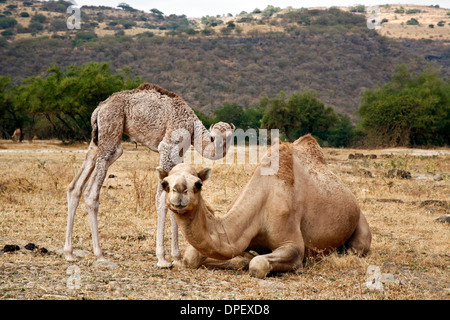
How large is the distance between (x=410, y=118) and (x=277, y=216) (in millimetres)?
32679

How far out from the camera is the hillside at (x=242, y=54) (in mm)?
61906

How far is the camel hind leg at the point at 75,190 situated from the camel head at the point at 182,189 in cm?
190

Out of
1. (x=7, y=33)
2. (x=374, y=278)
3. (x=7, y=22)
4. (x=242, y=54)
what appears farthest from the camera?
(x=7, y=22)

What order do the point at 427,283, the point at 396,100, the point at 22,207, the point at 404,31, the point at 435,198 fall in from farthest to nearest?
the point at 404,31, the point at 396,100, the point at 435,198, the point at 22,207, the point at 427,283

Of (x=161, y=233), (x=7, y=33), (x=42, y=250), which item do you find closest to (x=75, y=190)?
(x=42, y=250)

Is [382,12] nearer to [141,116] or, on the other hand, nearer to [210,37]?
[210,37]

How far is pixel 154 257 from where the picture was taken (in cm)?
666

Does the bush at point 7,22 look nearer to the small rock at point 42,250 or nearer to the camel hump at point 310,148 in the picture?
the small rock at point 42,250

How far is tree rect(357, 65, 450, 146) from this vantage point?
3575cm

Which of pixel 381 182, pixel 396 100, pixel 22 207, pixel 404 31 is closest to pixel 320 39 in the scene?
pixel 404 31

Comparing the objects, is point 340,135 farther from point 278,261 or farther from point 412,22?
point 412,22

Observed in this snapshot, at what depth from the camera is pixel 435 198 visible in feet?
40.4

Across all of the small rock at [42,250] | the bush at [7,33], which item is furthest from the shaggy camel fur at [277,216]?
the bush at [7,33]
